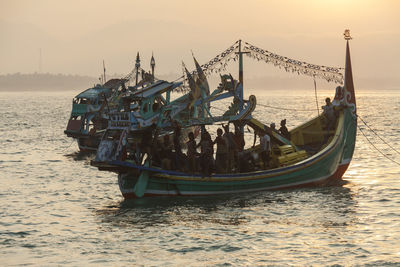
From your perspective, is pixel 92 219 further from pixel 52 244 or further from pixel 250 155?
pixel 250 155

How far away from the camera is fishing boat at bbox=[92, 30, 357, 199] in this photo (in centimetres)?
2598

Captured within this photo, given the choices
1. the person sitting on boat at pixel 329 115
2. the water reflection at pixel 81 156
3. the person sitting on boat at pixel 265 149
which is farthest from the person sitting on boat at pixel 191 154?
the water reflection at pixel 81 156

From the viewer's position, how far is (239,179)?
26984 millimetres

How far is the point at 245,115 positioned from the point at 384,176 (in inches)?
417

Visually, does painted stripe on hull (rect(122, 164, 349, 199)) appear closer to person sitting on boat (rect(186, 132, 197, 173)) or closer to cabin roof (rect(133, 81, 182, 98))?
person sitting on boat (rect(186, 132, 197, 173))

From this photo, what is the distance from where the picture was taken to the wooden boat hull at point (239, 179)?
26.2 m

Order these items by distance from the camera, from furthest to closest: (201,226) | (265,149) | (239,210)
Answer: (265,149) < (239,210) < (201,226)

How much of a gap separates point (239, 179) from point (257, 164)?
1833 millimetres

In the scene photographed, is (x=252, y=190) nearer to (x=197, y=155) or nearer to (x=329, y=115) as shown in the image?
(x=197, y=155)

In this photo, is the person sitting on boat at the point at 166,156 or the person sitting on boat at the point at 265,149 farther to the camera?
the person sitting on boat at the point at 265,149

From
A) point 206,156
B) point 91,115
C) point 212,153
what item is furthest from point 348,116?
point 91,115

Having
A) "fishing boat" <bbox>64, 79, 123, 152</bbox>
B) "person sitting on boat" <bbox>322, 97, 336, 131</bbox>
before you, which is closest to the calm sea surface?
"person sitting on boat" <bbox>322, 97, 336, 131</bbox>

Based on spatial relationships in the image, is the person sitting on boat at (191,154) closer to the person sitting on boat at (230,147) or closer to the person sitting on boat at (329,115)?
the person sitting on boat at (230,147)

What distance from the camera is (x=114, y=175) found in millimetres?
36969
